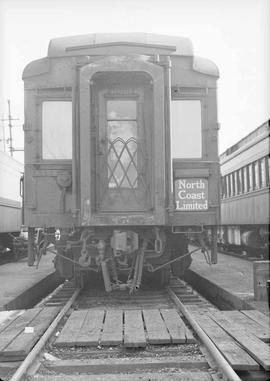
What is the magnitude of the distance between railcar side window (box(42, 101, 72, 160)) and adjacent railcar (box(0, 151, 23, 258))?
8806 mm

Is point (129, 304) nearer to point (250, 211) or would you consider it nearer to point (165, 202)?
point (165, 202)

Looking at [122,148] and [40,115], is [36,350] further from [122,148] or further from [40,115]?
[40,115]

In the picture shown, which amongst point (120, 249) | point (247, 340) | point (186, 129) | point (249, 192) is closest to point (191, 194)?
point (186, 129)

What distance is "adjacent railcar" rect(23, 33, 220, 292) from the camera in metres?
7.81

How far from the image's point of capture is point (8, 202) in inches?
720

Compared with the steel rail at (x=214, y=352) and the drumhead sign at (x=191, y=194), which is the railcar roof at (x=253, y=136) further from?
the steel rail at (x=214, y=352)

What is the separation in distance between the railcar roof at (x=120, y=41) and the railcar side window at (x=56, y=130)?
0.85m

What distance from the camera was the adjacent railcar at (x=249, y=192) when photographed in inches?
539

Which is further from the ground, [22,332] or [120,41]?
[120,41]

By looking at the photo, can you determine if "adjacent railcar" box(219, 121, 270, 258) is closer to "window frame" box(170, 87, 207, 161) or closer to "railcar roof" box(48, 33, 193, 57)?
"window frame" box(170, 87, 207, 161)

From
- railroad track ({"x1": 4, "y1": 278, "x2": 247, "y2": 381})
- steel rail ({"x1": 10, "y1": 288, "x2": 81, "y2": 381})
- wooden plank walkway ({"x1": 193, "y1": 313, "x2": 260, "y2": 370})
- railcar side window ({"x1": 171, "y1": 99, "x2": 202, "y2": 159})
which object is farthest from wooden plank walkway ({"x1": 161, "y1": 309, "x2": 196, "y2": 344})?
railcar side window ({"x1": 171, "y1": 99, "x2": 202, "y2": 159})

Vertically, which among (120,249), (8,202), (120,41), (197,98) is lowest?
(120,249)

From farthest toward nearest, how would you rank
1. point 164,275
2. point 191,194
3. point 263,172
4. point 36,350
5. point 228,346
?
point 263,172 < point 164,275 < point 191,194 < point 228,346 < point 36,350

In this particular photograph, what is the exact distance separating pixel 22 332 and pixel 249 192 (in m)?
10.5
